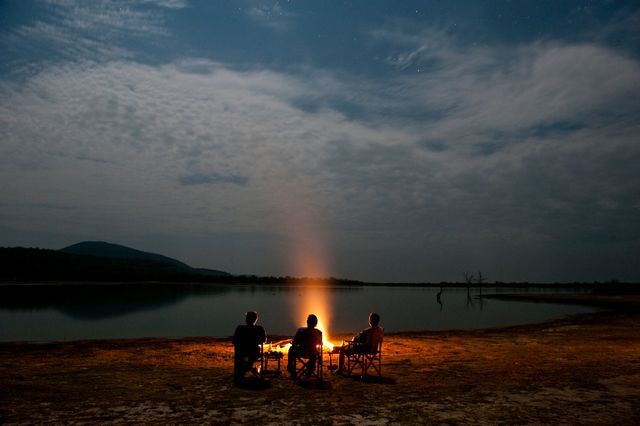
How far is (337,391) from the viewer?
9.20 meters

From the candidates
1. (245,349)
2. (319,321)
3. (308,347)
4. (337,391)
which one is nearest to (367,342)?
(308,347)

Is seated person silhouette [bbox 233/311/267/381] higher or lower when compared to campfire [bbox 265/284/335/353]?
higher

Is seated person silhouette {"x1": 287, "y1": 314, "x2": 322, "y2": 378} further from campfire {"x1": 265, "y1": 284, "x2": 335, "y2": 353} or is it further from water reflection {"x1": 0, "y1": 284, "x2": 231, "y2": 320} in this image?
water reflection {"x1": 0, "y1": 284, "x2": 231, "y2": 320}

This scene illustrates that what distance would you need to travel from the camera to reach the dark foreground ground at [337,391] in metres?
7.27

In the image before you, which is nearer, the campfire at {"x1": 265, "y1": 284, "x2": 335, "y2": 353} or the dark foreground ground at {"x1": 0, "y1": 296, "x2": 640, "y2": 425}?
the dark foreground ground at {"x1": 0, "y1": 296, "x2": 640, "y2": 425}

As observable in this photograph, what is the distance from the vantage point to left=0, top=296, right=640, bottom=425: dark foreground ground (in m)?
7.27

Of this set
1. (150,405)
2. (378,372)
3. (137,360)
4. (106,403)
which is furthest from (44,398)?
(378,372)

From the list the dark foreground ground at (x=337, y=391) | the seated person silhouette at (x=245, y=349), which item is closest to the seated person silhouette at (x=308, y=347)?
the dark foreground ground at (x=337, y=391)

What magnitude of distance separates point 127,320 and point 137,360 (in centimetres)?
3492

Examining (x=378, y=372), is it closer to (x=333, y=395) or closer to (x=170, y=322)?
(x=333, y=395)

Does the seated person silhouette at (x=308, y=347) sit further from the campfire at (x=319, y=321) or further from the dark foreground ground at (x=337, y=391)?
the campfire at (x=319, y=321)

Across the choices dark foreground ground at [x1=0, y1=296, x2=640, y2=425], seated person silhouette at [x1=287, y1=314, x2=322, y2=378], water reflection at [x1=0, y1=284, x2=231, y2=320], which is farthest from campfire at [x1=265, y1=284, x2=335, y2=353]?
water reflection at [x1=0, y1=284, x2=231, y2=320]

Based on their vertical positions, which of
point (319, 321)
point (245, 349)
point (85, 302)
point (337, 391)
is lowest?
point (85, 302)

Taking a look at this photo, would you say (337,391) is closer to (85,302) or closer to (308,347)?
(308,347)
